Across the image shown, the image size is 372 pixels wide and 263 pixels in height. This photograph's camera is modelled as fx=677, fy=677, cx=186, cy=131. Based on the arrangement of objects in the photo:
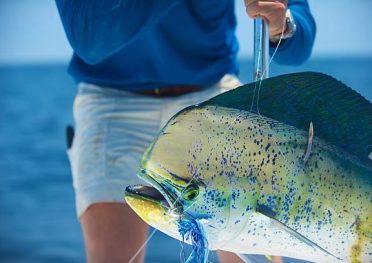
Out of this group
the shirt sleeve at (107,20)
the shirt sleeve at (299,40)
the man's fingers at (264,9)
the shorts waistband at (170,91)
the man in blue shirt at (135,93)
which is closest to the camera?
the man's fingers at (264,9)

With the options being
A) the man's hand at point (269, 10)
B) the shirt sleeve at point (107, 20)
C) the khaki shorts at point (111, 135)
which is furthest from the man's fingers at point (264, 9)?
the khaki shorts at point (111, 135)

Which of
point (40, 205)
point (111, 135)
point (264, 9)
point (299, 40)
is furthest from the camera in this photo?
point (40, 205)

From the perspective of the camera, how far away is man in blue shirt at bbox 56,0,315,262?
2066 millimetres

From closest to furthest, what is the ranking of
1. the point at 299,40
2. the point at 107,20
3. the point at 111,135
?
the point at 107,20
the point at 299,40
the point at 111,135

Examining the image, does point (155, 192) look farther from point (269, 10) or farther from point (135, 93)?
point (135, 93)

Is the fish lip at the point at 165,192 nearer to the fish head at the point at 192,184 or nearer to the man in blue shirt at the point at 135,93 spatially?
the fish head at the point at 192,184

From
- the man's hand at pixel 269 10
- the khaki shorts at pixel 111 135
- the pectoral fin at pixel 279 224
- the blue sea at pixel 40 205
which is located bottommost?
the blue sea at pixel 40 205

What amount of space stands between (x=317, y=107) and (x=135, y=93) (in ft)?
3.55

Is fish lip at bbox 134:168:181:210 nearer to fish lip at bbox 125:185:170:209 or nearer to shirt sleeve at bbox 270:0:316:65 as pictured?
fish lip at bbox 125:185:170:209

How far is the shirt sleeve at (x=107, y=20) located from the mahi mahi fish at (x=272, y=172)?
61cm

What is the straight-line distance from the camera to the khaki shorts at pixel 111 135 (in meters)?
2.14

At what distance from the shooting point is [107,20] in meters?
1.79

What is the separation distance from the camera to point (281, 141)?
1.27 meters

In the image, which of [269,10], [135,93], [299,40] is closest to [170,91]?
[135,93]
